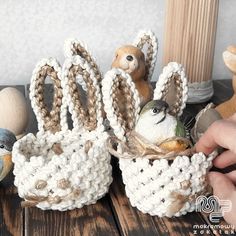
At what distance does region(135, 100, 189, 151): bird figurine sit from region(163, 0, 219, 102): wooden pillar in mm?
355

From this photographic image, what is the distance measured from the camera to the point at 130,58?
0.67 metres

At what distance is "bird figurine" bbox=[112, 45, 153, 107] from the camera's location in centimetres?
67

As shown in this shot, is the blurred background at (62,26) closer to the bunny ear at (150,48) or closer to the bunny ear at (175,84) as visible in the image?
the bunny ear at (150,48)

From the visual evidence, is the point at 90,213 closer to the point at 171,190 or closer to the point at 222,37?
the point at 171,190

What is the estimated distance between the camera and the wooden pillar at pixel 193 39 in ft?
2.74

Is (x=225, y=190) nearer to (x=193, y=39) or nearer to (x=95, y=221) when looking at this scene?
(x=95, y=221)

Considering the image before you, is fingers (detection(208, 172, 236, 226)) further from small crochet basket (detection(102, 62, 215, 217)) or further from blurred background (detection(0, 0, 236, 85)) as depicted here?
blurred background (detection(0, 0, 236, 85))

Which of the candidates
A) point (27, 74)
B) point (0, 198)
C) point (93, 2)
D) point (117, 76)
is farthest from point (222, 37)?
point (0, 198)

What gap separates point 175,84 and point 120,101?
0.08m

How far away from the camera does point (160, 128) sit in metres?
0.52

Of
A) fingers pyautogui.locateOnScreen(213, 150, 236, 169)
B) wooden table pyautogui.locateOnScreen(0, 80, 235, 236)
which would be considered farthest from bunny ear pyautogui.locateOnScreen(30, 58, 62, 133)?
fingers pyautogui.locateOnScreen(213, 150, 236, 169)

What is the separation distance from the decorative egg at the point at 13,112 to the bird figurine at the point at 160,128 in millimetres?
212

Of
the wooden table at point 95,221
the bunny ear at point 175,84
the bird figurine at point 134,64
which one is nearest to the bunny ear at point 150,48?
the bird figurine at point 134,64

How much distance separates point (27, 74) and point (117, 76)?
53 cm
